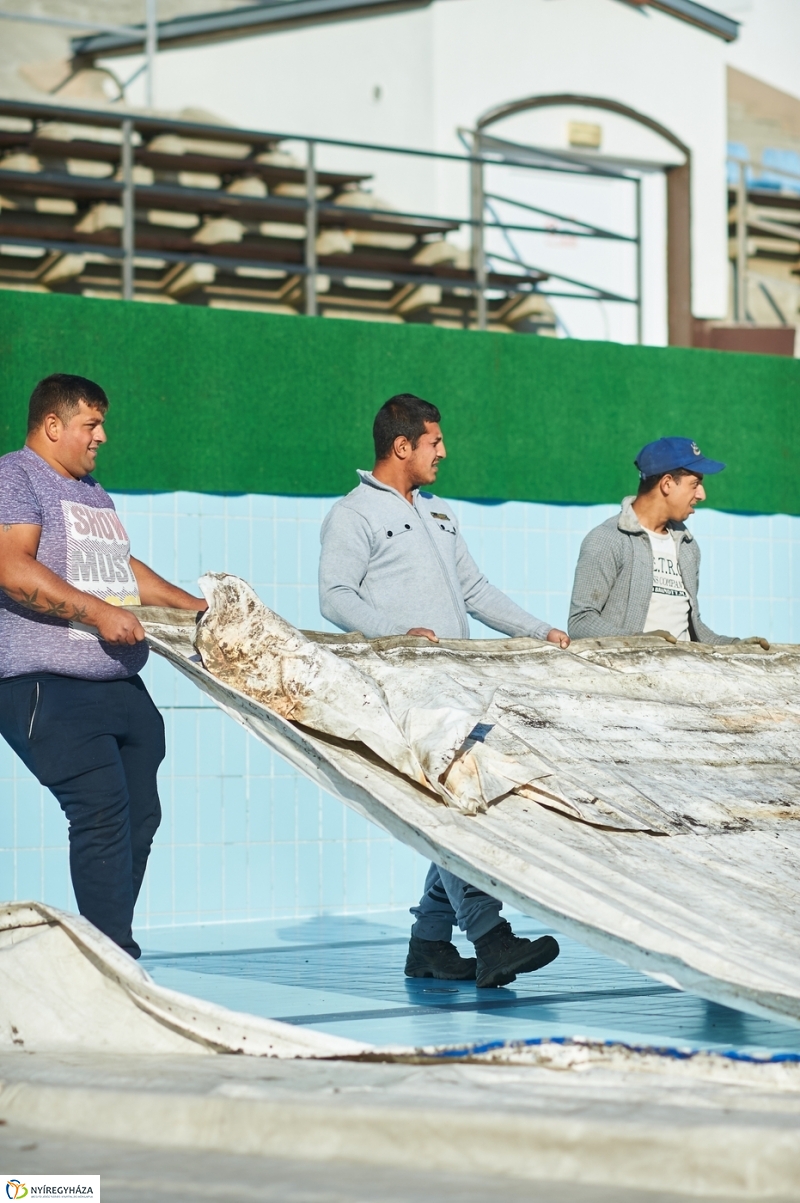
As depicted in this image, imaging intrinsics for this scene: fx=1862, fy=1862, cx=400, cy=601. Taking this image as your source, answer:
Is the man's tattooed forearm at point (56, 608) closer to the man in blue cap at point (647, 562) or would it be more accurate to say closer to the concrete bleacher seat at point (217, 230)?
the man in blue cap at point (647, 562)

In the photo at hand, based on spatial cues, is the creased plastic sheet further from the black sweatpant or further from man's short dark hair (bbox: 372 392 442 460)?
man's short dark hair (bbox: 372 392 442 460)

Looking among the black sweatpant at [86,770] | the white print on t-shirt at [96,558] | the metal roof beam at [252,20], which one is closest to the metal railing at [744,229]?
the metal roof beam at [252,20]

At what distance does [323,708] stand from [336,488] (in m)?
3.85

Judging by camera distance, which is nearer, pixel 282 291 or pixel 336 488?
pixel 336 488

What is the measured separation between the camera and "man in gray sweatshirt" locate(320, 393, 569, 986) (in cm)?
541

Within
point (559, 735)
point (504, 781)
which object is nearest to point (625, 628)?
point (559, 735)

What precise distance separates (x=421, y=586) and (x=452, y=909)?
1.04m

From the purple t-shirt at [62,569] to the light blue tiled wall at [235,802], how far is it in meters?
2.71

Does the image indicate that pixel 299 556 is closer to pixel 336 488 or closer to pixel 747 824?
A: pixel 336 488

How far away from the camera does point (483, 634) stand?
27.9 ft

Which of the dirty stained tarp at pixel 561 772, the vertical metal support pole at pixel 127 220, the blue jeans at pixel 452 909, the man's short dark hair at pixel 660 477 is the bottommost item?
the blue jeans at pixel 452 909

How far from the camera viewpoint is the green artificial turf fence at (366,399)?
770 cm

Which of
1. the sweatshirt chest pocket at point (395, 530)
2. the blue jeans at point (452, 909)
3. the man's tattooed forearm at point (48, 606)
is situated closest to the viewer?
the man's tattooed forearm at point (48, 606)

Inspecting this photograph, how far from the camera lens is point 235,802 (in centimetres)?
777
